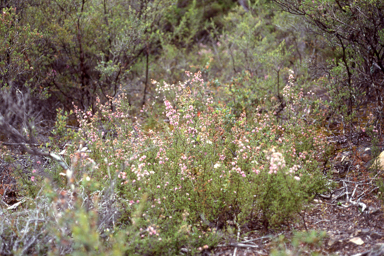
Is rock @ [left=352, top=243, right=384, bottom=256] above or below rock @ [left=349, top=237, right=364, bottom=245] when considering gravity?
above

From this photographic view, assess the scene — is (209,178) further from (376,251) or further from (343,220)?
(376,251)

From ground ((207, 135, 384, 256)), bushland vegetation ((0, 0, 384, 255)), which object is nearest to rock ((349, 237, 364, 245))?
ground ((207, 135, 384, 256))

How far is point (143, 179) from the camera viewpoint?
301 centimetres

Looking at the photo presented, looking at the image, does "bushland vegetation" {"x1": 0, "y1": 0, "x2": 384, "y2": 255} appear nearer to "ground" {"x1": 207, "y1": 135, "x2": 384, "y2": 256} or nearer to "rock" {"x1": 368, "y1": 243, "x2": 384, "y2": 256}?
"ground" {"x1": 207, "y1": 135, "x2": 384, "y2": 256}

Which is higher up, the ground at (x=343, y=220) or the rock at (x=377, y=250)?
the rock at (x=377, y=250)

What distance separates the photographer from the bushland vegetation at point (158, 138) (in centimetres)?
273

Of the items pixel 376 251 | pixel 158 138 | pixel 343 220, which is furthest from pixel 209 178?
pixel 376 251

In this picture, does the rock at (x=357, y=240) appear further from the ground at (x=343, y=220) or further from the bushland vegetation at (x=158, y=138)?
the bushland vegetation at (x=158, y=138)

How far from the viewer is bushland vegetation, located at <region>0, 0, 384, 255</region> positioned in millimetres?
2734

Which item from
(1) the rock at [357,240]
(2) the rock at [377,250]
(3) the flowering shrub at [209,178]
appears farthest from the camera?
(3) the flowering shrub at [209,178]

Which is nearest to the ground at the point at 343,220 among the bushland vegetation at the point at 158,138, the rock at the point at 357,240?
the rock at the point at 357,240

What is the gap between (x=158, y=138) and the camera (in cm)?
400

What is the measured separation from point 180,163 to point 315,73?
3733mm

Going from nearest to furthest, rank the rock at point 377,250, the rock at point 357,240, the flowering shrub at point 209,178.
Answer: the rock at point 377,250, the rock at point 357,240, the flowering shrub at point 209,178
